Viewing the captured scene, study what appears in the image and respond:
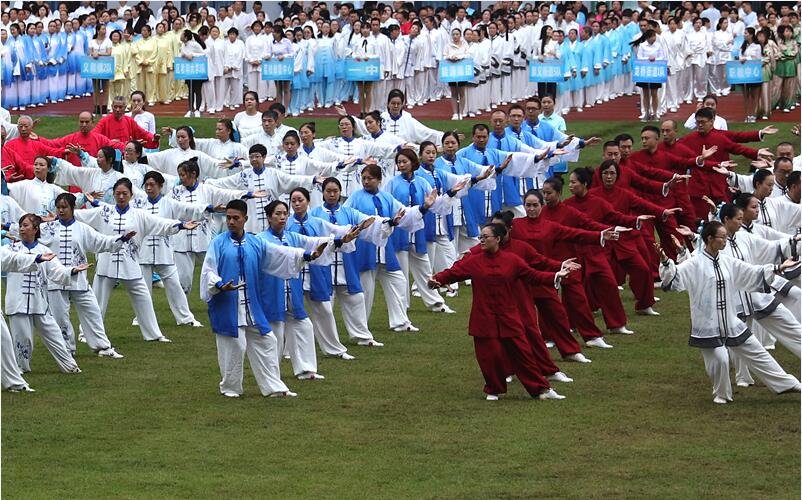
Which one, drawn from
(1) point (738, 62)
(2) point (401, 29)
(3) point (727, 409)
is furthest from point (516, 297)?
(2) point (401, 29)

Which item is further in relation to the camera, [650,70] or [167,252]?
[650,70]

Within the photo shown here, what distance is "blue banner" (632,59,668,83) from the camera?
29812 millimetres

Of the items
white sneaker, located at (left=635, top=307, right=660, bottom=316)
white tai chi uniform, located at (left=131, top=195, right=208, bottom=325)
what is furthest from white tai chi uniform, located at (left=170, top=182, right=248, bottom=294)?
white sneaker, located at (left=635, top=307, right=660, bottom=316)

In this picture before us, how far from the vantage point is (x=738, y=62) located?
2962 centimetres

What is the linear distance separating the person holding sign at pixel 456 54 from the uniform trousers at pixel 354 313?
46.5ft

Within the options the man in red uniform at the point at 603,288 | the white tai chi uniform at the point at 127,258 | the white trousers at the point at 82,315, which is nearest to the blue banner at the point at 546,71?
the man in red uniform at the point at 603,288

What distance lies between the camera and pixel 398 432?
1353 cm

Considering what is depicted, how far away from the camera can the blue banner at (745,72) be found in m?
29.4

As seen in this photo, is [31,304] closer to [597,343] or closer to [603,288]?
[597,343]

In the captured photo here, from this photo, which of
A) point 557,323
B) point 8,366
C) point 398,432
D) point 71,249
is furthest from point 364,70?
point 398,432

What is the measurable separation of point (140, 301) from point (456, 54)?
14.4 m

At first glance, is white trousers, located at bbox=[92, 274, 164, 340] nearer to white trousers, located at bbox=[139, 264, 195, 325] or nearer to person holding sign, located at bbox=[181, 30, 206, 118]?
white trousers, located at bbox=[139, 264, 195, 325]

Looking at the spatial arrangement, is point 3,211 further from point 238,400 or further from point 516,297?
point 516,297

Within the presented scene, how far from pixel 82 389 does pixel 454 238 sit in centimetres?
687
